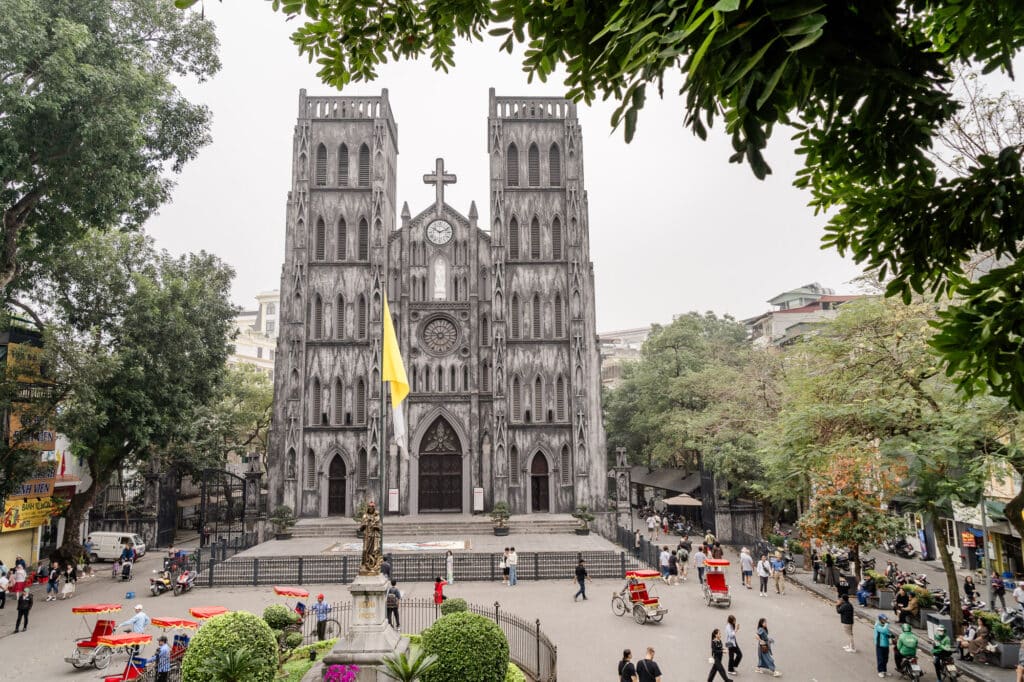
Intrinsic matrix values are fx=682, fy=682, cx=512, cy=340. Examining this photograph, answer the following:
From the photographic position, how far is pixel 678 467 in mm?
44156

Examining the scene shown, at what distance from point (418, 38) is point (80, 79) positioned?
1477 cm

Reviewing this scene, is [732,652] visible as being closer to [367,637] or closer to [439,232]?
[367,637]

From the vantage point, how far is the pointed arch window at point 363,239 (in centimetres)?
3647

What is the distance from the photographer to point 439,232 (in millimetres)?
37062

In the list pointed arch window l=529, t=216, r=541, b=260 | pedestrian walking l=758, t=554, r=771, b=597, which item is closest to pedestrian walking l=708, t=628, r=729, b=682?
pedestrian walking l=758, t=554, r=771, b=597

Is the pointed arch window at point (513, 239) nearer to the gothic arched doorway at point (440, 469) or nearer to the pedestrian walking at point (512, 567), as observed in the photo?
the gothic arched doorway at point (440, 469)

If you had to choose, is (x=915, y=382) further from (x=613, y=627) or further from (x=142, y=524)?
(x=142, y=524)

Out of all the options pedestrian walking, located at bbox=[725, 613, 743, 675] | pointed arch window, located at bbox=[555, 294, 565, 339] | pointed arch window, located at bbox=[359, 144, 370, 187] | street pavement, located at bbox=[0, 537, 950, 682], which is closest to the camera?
pedestrian walking, located at bbox=[725, 613, 743, 675]

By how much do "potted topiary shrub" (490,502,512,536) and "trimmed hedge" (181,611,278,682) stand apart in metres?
20.0

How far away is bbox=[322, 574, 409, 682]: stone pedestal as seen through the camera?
1085 cm

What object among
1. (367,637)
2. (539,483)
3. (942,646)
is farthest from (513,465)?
(367,637)

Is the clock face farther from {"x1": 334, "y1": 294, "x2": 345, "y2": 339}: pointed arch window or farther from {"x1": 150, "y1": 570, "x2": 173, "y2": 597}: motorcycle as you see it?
{"x1": 150, "y1": 570, "x2": 173, "y2": 597}: motorcycle

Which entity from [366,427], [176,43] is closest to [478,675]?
[176,43]

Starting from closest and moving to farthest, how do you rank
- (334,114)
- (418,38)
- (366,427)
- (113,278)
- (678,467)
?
(418,38), (113,278), (366,427), (334,114), (678,467)
